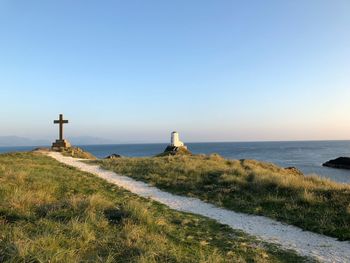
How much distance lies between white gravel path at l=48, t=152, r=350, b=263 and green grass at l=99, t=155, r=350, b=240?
0.44 meters

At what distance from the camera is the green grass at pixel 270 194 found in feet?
35.3

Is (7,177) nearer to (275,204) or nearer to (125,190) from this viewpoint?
(125,190)

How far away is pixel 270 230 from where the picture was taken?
1002cm

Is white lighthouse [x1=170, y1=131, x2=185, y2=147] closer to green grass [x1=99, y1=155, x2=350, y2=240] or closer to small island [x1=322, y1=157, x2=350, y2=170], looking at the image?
green grass [x1=99, y1=155, x2=350, y2=240]

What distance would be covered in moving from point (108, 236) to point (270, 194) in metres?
8.48

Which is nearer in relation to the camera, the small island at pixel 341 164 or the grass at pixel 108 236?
the grass at pixel 108 236

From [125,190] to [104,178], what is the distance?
3665 millimetres

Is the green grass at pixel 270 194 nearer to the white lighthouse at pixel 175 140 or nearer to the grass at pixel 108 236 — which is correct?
the grass at pixel 108 236

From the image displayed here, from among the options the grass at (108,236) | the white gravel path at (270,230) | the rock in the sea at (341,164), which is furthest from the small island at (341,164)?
the grass at (108,236)

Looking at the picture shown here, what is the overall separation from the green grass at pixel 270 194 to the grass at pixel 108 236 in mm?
2371

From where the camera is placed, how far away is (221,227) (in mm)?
10086

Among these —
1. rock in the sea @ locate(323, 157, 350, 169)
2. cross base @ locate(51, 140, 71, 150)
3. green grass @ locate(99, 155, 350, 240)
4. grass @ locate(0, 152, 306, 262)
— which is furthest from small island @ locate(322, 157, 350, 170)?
grass @ locate(0, 152, 306, 262)

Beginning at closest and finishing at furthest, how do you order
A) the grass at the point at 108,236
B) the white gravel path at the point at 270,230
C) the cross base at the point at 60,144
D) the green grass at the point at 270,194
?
the grass at the point at 108,236
the white gravel path at the point at 270,230
the green grass at the point at 270,194
the cross base at the point at 60,144

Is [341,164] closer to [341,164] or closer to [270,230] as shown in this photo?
[341,164]
